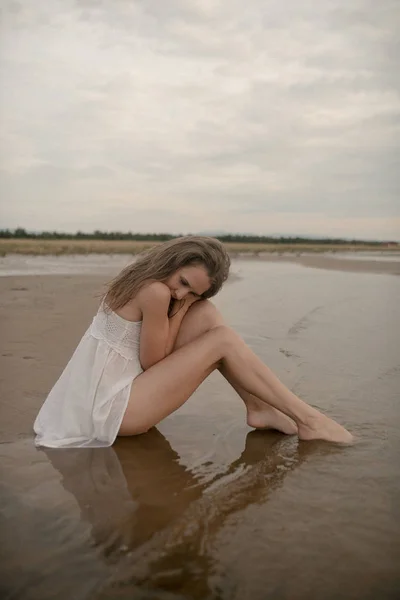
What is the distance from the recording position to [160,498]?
2.33 m

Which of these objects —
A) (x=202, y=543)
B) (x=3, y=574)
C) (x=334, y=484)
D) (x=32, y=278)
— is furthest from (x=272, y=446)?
(x=32, y=278)

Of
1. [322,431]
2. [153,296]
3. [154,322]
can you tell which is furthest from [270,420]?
[153,296]

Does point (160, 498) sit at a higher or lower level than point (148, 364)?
lower

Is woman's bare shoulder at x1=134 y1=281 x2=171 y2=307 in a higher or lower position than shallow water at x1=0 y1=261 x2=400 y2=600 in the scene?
higher

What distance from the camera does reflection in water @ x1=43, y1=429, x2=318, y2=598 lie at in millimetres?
1795

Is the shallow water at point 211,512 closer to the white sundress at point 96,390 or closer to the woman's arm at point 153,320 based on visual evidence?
the white sundress at point 96,390

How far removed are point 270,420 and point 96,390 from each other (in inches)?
38.8

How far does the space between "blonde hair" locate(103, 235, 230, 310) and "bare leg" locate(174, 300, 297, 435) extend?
0.64 ft

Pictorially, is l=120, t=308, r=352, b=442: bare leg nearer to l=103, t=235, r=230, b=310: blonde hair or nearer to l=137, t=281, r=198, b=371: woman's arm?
l=137, t=281, r=198, b=371: woman's arm

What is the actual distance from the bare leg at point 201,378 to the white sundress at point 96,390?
90 millimetres

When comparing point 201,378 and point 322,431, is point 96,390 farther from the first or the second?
point 322,431

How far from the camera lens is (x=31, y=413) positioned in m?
3.48

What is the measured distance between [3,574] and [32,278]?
40.0 ft

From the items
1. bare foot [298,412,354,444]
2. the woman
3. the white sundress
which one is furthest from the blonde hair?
bare foot [298,412,354,444]
